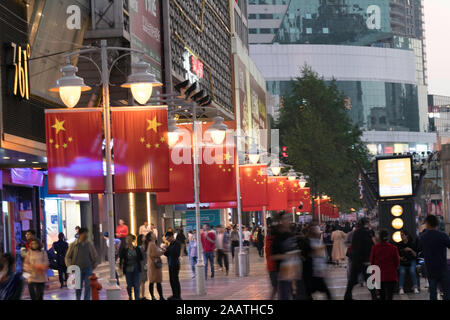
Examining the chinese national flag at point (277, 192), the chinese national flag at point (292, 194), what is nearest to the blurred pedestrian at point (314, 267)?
the chinese national flag at point (277, 192)

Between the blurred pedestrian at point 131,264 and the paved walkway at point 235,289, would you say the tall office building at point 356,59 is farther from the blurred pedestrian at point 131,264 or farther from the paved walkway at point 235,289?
the blurred pedestrian at point 131,264

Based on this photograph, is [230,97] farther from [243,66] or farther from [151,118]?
[151,118]

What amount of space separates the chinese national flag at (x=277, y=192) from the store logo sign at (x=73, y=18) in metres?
16.1

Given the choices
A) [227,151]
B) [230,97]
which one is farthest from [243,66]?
[227,151]

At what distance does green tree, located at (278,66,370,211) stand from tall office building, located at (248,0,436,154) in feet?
215

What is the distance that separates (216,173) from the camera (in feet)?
91.9

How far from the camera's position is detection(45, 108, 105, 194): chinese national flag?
17.4m

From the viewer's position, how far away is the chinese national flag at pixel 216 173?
27766 millimetres

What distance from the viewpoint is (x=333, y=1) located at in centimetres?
17575

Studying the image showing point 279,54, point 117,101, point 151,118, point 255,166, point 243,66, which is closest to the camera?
point 151,118

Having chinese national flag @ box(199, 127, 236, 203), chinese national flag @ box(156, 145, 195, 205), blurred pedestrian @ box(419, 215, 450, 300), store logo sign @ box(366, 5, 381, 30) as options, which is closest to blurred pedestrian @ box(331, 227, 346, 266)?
chinese national flag @ box(199, 127, 236, 203)

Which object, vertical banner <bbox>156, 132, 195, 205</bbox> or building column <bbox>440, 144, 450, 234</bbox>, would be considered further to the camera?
building column <bbox>440, 144, 450, 234</bbox>

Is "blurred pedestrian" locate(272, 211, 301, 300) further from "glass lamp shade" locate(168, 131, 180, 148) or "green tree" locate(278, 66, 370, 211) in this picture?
"green tree" locate(278, 66, 370, 211)

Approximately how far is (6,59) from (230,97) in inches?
1997
